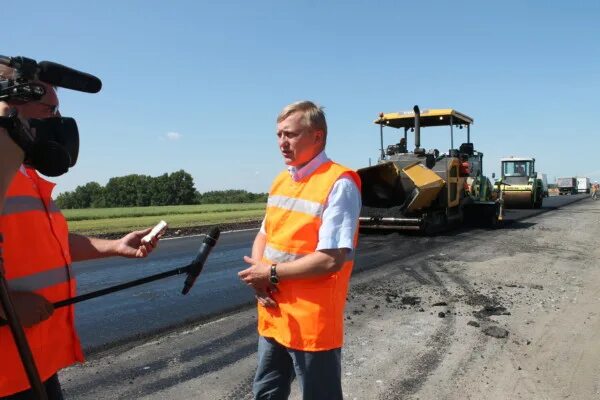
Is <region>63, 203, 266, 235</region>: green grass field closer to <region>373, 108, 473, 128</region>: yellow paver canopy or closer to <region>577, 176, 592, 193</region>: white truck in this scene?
<region>373, 108, 473, 128</region>: yellow paver canopy

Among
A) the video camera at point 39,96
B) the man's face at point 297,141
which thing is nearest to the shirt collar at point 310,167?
the man's face at point 297,141

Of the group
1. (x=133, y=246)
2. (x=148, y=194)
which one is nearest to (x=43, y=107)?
(x=133, y=246)

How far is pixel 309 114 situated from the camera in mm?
2363

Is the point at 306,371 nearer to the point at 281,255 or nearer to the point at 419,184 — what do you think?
the point at 281,255

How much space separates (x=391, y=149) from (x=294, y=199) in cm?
1167

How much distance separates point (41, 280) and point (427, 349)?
3.37 meters

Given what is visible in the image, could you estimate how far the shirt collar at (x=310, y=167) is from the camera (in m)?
2.39

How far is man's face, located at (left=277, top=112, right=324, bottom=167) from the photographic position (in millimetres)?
2359

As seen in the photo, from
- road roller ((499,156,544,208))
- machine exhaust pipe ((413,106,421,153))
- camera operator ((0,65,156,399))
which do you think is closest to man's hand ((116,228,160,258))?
camera operator ((0,65,156,399))

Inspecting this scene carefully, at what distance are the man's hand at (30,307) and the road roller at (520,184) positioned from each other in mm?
24125

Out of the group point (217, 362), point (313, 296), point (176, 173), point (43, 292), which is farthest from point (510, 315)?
point (176, 173)

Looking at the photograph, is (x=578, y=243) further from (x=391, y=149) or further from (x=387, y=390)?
(x=387, y=390)

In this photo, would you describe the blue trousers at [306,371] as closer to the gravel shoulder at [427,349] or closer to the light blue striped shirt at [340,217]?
the light blue striped shirt at [340,217]

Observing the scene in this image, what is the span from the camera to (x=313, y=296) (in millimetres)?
2221
